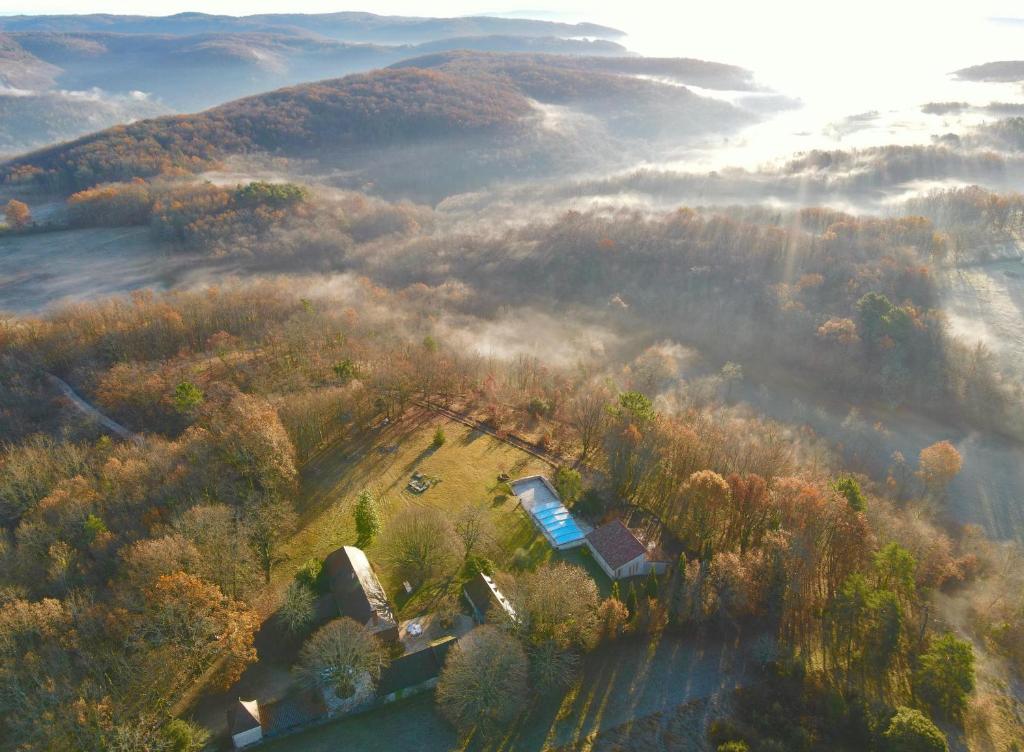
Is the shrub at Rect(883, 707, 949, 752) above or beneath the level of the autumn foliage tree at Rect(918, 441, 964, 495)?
above

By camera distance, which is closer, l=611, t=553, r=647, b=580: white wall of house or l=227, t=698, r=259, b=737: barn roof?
l=227, t=698, r=259, b=737: barn roof

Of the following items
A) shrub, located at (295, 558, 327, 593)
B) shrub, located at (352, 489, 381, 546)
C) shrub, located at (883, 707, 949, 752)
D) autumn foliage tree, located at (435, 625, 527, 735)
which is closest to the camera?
shrub, located at (883, 707, 949, 752)

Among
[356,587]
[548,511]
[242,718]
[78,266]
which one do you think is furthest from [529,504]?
[78,266]

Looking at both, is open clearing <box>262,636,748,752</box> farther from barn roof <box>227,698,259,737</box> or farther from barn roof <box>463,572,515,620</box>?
barn roof <box>463,572,515,620</box>

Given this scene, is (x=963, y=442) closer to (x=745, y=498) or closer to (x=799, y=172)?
(x=745, y=498)

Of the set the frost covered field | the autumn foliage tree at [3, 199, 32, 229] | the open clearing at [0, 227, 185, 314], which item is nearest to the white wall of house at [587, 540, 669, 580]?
the frost covered field

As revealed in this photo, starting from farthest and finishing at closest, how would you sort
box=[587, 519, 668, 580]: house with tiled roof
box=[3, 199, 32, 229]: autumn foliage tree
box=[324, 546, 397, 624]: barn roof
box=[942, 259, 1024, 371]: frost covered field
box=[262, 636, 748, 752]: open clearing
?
1. box=[3, 199, 32, 229]: autumn foliage tree
2. box=[942, 259, 1024, 371]: frost covered field
3. box=[587, 519, 668, 580]: house with tiled roof
4. box=[324, 546, 397, 624]: barn roof
5. box=[262, 636, 748, 752]: open clearing

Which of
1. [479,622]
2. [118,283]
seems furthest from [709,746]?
[118,283]
